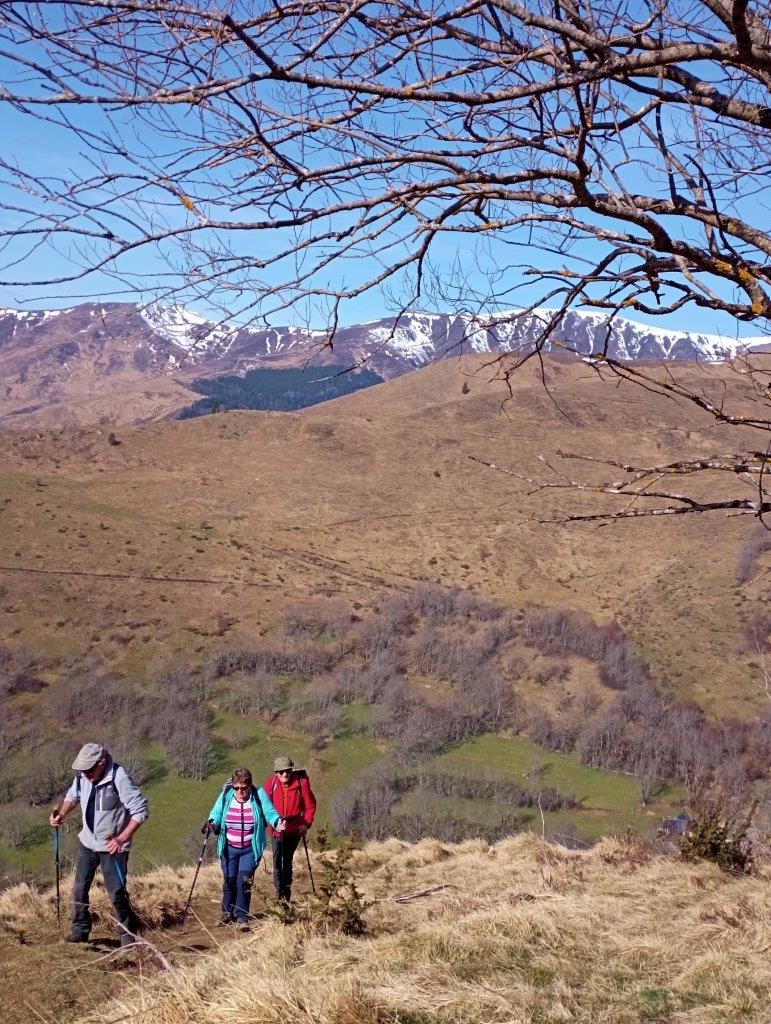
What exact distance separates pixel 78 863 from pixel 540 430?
56.4 m

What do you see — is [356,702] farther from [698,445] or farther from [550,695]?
[698,445]

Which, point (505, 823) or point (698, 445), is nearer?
point (505, 823)

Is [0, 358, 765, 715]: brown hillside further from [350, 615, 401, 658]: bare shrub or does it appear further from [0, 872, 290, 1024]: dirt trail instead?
[0, 872, 290, 1024]: dirt trail

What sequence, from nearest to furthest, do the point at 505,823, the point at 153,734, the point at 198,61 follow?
the point at 198,61 < the point at 505,823 < the point at 153,734

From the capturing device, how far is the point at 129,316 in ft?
10.3

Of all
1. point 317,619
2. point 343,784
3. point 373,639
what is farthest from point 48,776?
point 373,639

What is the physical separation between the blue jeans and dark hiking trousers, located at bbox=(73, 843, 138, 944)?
2.69 ft

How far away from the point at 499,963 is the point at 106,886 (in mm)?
2773

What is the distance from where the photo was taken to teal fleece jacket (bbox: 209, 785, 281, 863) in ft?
19.7

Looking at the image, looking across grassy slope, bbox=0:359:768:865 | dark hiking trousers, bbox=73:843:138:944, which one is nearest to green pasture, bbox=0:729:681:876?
grassy slope, bbox=0:359:768:865

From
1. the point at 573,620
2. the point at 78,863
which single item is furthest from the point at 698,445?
the point at 78,863

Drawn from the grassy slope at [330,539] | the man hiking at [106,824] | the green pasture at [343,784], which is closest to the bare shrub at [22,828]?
the green pasture at [343,784]

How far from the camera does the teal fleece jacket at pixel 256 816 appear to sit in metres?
6.00

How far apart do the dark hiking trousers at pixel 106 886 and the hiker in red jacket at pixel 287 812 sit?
1431mm
